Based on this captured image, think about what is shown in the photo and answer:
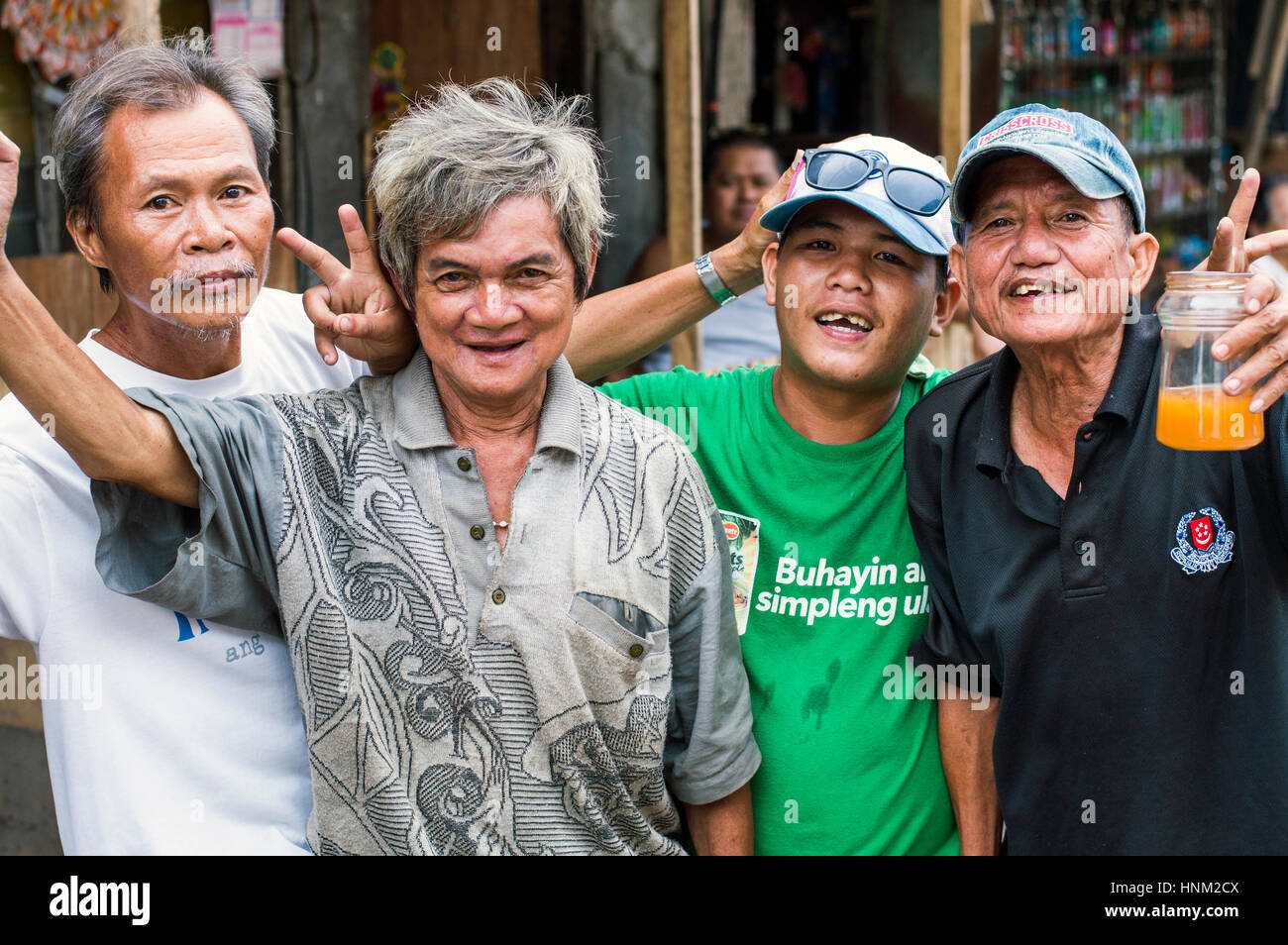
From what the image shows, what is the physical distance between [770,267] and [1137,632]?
41.5 inches

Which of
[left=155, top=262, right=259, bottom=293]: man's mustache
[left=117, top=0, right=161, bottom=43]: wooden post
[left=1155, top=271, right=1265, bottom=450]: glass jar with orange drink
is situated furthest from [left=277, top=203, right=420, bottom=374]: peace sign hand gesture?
[left=1155, top=271, right=1265, bottom=450]: glass jar with orange drink

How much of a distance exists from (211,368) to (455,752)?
862 mm

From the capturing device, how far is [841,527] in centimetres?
237

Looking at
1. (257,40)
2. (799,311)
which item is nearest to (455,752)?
(799,311)

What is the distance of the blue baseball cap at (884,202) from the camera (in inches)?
91.7

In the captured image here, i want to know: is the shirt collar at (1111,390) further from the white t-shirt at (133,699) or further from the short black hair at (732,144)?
the short black hair at (732,144)

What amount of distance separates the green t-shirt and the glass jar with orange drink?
0.59m

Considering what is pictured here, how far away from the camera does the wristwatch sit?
267cm

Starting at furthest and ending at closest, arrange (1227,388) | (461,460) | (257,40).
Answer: (257,40), (461,460), (1227,388)

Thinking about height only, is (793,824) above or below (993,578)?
below

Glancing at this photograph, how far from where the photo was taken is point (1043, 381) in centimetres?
227

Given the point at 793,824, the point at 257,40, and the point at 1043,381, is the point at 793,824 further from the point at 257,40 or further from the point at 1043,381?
the point at 257,40

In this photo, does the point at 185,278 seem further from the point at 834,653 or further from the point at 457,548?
the point at 834,653

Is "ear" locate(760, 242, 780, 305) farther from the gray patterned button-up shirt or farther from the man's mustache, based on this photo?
the man's mustache
